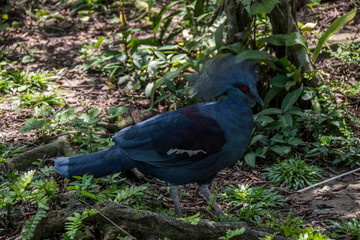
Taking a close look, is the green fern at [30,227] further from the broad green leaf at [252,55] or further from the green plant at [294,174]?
the broad green leaf at [252,55]

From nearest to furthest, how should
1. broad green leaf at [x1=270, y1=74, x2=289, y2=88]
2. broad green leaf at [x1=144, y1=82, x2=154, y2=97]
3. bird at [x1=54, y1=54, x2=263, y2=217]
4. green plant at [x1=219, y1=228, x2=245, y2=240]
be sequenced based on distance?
green plant at [x1=219, y1=228, x2=245, y2=240] < bird at [x1=54, y1=54, x2=263, y2=217] < broad green leaf at [x1=270, y1=74, x2=289, y2=88] < broad green leaf at [x1=144, y1=82, x2=154, y2=97]

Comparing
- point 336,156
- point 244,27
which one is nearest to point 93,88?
point 244,27

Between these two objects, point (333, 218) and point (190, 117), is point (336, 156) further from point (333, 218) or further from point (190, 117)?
point (190, 117)

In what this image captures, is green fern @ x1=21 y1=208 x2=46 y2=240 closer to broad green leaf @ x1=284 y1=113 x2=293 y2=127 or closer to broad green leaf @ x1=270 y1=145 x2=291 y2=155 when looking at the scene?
broad green leaf @ x1=270 y1=145 x2=291 y2=155

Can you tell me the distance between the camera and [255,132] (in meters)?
4.89

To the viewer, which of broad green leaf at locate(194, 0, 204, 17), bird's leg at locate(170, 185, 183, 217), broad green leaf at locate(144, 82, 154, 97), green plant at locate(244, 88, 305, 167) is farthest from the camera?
broad green leaf at locate(194, 0, 204, 17)

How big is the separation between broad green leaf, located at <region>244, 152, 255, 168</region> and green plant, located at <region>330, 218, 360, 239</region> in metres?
1.23

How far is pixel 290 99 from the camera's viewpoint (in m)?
4.82

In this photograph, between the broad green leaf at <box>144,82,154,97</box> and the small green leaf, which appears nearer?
the broad green leaf at <box>144,82,154,97</box>

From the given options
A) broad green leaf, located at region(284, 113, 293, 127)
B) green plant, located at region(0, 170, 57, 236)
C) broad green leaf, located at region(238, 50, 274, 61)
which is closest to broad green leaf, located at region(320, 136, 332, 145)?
broad green leaf, located at region(284, 113, 293, 127)

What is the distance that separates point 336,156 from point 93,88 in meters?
3.69

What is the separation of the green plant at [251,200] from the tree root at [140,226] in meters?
0.59

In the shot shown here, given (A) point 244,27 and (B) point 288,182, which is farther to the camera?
(A) point 244,27

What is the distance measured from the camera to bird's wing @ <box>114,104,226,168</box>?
3498 mm
